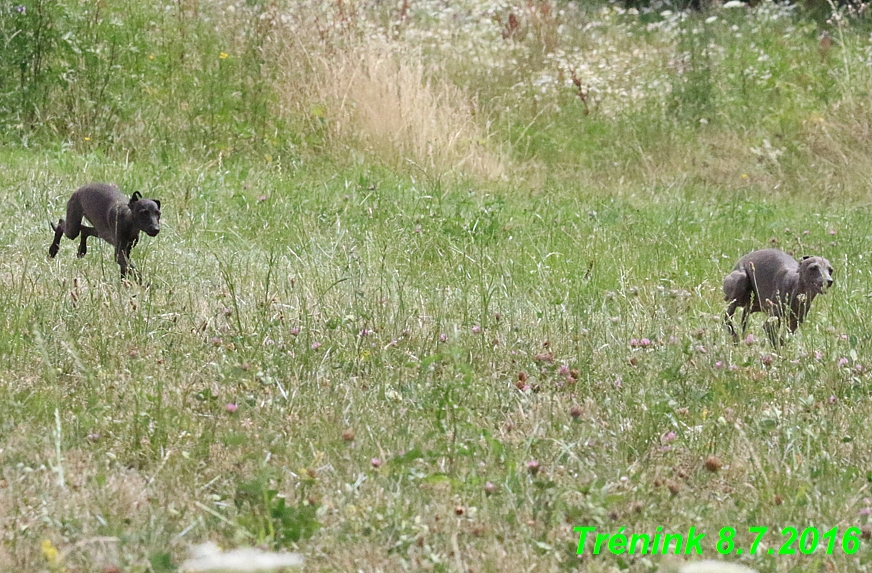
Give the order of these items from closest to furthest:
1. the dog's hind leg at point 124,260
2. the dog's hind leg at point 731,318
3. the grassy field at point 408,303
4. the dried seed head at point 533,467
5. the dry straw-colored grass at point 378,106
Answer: the grassy field at point 408,303 < the dried seed head at point 533,467 < the dog's hind leg at point 731,318 < the dog's hind leg at point 124,260 < the dry straw-colored grass at point 378,106

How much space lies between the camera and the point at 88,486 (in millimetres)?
2969

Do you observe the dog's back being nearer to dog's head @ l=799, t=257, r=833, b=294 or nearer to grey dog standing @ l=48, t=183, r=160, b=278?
grey dog standing @ l=48, t=183, r=160, b=278

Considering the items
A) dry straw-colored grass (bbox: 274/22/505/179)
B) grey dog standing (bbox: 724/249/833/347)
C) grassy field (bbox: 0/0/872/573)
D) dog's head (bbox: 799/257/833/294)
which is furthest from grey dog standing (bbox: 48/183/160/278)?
dry straw-colored grass (bbox: 274/22/505/179)

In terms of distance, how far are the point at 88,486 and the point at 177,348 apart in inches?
48.8

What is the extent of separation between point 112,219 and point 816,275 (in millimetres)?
3173

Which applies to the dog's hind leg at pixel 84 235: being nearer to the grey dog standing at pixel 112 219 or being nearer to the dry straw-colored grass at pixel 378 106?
the grey dog standing at pixel 112 219

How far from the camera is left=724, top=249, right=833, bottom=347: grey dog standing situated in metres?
4.55

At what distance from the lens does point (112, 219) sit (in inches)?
203

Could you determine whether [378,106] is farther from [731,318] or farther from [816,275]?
[816,275]

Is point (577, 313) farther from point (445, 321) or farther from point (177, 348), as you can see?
point (177, 348)

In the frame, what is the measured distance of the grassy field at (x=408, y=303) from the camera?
2900 millimetres

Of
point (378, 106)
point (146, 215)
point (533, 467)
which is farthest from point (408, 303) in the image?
point (378, 106)

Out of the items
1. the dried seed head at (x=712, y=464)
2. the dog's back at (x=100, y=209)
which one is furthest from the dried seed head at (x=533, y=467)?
the dog's back at (x=100, y=209)

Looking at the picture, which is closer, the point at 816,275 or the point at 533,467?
the point at 533,467
